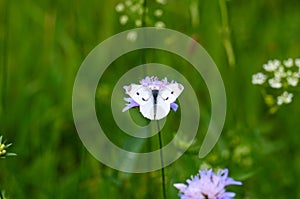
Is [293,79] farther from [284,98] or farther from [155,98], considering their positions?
[155,98]

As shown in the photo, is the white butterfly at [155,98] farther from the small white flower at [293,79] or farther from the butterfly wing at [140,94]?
the small white flower at [293,79]

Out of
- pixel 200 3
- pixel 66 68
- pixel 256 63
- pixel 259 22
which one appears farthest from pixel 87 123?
pixel 259 22

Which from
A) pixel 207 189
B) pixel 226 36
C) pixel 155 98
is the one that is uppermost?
pixel 226 36

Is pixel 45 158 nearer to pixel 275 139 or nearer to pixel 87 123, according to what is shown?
pixel 87 123

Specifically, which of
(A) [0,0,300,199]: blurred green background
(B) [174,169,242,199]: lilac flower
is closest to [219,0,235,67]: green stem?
(A) [0,0,300,199]: blurred green background

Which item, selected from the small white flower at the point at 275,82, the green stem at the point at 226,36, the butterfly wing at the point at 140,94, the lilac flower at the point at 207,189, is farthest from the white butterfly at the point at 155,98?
the green stem at the point at 226,36

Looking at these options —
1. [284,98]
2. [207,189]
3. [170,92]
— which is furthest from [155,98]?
[284,98]
